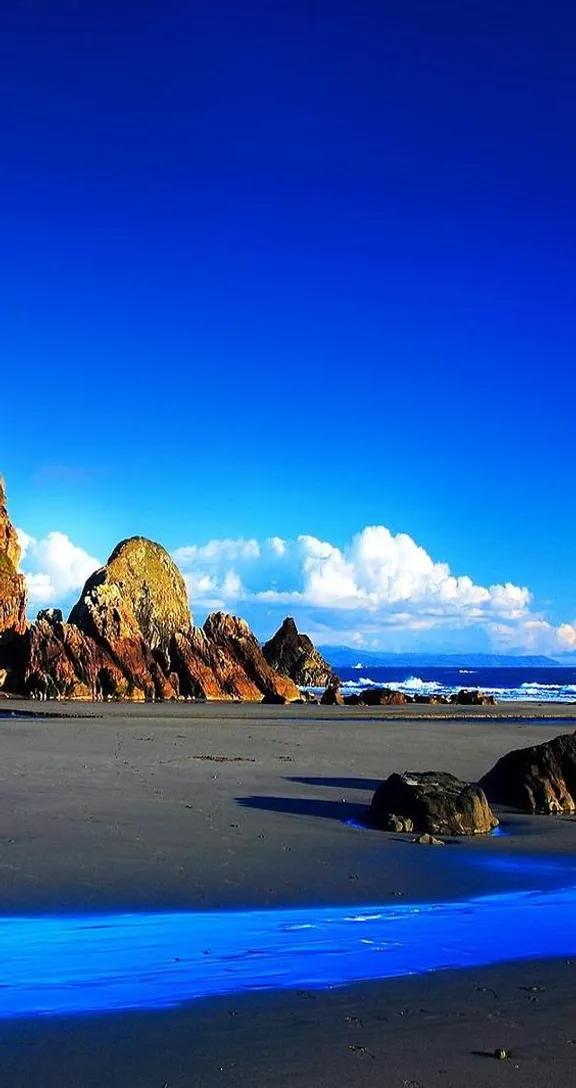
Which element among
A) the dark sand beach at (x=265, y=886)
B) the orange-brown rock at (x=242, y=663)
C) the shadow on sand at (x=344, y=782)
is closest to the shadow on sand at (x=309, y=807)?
the dark sand beach at (x=265, y=886)

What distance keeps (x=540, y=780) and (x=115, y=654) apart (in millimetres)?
48379

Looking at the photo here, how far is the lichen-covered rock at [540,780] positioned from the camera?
15453 mm

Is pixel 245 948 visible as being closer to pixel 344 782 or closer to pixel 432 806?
pixel 432 806

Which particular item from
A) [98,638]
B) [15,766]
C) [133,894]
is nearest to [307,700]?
[98,638]

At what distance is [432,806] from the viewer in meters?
13.3

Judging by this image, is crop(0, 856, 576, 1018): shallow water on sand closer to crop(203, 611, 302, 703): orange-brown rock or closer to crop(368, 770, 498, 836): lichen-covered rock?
crop(368, 770, 498, 836): lichen-covered rock

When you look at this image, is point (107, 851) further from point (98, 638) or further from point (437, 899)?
point (98, 638)

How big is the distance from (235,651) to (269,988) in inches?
2436

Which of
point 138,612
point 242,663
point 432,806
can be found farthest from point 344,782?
point 138,612

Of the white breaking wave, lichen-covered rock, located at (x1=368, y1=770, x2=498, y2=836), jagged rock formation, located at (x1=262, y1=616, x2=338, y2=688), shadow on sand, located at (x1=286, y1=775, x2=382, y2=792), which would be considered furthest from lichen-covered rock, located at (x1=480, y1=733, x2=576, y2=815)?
jagged rock formation, located at (x1=262, y1=616, x2=338, y2=688)

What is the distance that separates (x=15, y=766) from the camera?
728 inches

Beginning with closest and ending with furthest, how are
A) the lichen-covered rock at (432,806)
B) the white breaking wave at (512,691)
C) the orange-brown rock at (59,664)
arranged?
the lichen-covered rock at (432,806) → the orange-brown rock at (59,664) → the white breaking wave at (512,691)

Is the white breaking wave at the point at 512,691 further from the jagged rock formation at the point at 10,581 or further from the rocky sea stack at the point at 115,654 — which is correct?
the jagged rock formation at the point at 10,581

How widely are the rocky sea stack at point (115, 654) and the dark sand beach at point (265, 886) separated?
110ft
